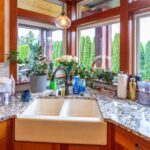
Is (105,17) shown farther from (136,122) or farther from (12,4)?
(136,122)

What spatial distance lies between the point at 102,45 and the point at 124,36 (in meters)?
0.47

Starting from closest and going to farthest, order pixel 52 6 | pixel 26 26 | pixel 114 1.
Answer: pixel 114 1 < pixel 26 26 < pixel 52 6

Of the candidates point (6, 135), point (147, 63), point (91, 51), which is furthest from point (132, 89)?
point (6, 135)

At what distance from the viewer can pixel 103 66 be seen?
2.41 metres

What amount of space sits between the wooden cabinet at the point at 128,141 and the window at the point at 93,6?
1484 mm

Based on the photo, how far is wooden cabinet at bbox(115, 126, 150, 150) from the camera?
3.60ft

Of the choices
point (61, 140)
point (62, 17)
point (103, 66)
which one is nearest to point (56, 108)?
point (61, 140)

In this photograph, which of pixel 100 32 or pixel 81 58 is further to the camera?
pixel 81 58

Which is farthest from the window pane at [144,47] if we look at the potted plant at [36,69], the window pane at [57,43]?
the window pane at [57,43]

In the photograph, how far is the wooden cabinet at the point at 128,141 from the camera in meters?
1.10

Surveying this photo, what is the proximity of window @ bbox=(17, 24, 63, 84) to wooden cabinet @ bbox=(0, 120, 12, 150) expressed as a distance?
2.73 feet

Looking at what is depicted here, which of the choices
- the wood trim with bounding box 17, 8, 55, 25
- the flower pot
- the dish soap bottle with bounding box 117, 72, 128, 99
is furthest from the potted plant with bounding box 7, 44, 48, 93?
the dish soap bottle with bounding box 117, 72, 128, 99

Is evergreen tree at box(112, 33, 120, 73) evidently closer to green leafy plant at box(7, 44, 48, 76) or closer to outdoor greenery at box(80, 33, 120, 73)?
outdoor greenery at box(80, 33, 120, 73)

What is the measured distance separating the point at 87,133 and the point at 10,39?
1.34 metres
